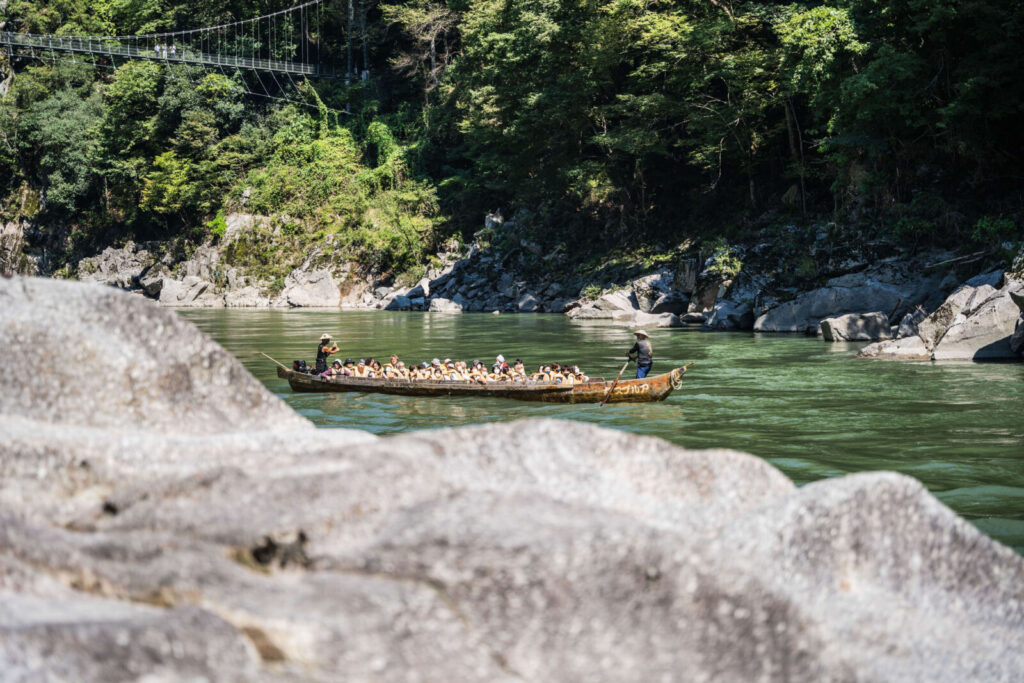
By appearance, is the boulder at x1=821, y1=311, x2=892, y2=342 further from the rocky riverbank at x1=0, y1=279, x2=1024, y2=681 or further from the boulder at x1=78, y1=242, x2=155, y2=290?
the boulder at x1=78, y1=242, x2=155, y2=290

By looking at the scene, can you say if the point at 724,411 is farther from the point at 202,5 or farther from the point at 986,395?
the point at 202,5

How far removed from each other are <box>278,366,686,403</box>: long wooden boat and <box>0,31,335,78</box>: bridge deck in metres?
38.5

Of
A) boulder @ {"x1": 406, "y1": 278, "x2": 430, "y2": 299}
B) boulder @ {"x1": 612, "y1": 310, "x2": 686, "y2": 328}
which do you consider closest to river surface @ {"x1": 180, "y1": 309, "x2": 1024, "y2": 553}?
boulder @ {"x1": 612, "y1": 310, "x2": 686, "y2": 328}

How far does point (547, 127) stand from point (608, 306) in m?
10.0

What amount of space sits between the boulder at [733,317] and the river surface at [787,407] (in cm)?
151

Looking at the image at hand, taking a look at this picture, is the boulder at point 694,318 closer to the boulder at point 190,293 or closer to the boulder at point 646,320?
the boulder at point 646,320

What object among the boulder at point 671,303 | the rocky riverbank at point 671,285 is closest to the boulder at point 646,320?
the rocky riverbank at point 671,285

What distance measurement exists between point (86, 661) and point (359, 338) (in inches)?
1031

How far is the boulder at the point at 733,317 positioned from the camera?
28.1m

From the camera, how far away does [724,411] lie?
15.1 metres

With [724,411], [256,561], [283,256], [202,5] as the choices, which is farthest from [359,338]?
[202,5]

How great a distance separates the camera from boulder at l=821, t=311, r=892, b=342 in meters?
23.2

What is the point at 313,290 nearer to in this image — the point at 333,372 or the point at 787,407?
Answer: the point at 333,372

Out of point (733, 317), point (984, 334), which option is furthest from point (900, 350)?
point (733, 317)
